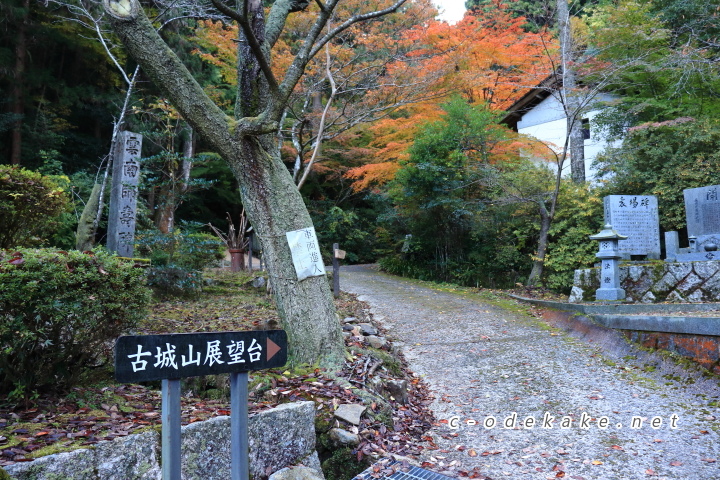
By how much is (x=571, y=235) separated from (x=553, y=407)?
7.03 meters

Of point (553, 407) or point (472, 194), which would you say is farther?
point (472, 194)

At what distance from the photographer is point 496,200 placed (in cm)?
1106

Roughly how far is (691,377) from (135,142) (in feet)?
28.5

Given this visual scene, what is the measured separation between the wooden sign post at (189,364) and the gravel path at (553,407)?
2052mm

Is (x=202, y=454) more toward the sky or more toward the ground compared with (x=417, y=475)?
more toward the sky

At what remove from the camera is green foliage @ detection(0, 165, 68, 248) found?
5645mm

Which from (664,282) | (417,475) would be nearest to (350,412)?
(417,475)

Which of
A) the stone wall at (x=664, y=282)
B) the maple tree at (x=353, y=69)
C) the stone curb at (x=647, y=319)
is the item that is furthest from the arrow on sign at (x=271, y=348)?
the stone wall at (x=664, y=282)

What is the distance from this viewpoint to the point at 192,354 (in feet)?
6.29

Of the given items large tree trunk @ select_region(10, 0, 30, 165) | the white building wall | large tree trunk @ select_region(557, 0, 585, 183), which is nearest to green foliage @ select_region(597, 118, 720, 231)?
large tree trunk @ select_region(557, 0, 585, 183)

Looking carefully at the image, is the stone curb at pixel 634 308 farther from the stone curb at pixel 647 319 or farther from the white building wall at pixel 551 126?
the white building wall at pixel 551 126

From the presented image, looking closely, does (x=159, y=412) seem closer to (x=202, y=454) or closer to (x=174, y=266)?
(x=202, y=454)

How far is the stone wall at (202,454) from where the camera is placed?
231 cm

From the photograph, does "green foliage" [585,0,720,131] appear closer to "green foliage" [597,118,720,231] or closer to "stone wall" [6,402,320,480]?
"green foliage" [597,118,720,231]
